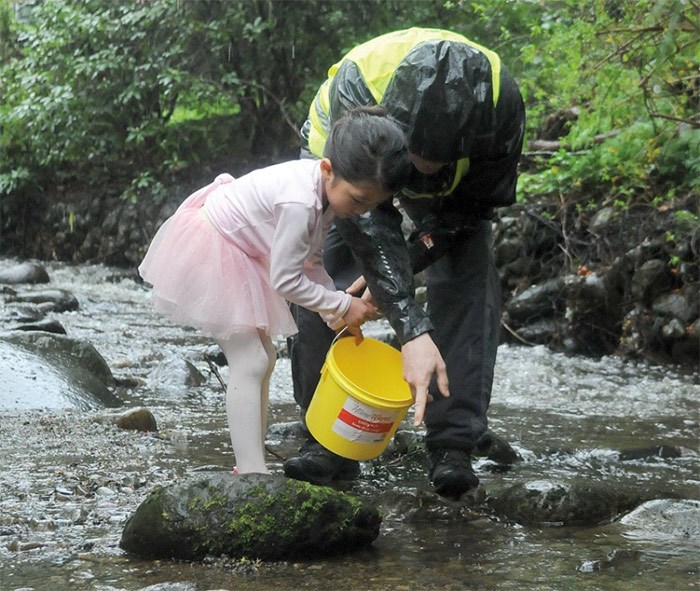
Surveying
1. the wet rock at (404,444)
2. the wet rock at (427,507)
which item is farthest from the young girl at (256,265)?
the wet rock at (404,444)

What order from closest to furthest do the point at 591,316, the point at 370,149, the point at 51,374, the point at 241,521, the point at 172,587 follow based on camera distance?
the point at 172,587 < the point at 241,521 < the point at 370,149 < the point at 51,374 < the point at 591,316

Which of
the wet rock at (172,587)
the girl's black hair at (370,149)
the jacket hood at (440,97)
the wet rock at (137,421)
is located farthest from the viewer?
the wet rock at (137,421)

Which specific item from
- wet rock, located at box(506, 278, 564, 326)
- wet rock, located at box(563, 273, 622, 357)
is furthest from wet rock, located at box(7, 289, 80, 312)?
wet rock, located at box(563, 273, 622, 357)

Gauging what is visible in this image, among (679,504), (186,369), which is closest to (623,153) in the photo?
(186,369)

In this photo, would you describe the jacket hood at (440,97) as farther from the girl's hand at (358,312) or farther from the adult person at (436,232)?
the girl's hand at (358,312)

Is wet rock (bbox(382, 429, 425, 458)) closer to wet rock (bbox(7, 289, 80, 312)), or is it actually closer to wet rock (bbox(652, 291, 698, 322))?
wet rock (bbox(652, 291, 698, 322))

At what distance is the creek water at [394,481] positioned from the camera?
2.21 m

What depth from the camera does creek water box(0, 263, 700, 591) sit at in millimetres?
2213

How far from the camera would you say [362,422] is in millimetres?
2670

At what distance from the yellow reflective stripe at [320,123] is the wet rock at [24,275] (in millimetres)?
8142

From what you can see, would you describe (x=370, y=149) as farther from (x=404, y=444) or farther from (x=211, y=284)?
(x=404, y=444)

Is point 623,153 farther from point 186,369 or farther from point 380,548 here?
point 380,548

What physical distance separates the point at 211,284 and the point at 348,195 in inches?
19.6

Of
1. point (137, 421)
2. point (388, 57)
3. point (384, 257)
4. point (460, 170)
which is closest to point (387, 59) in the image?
point (388, 57)
